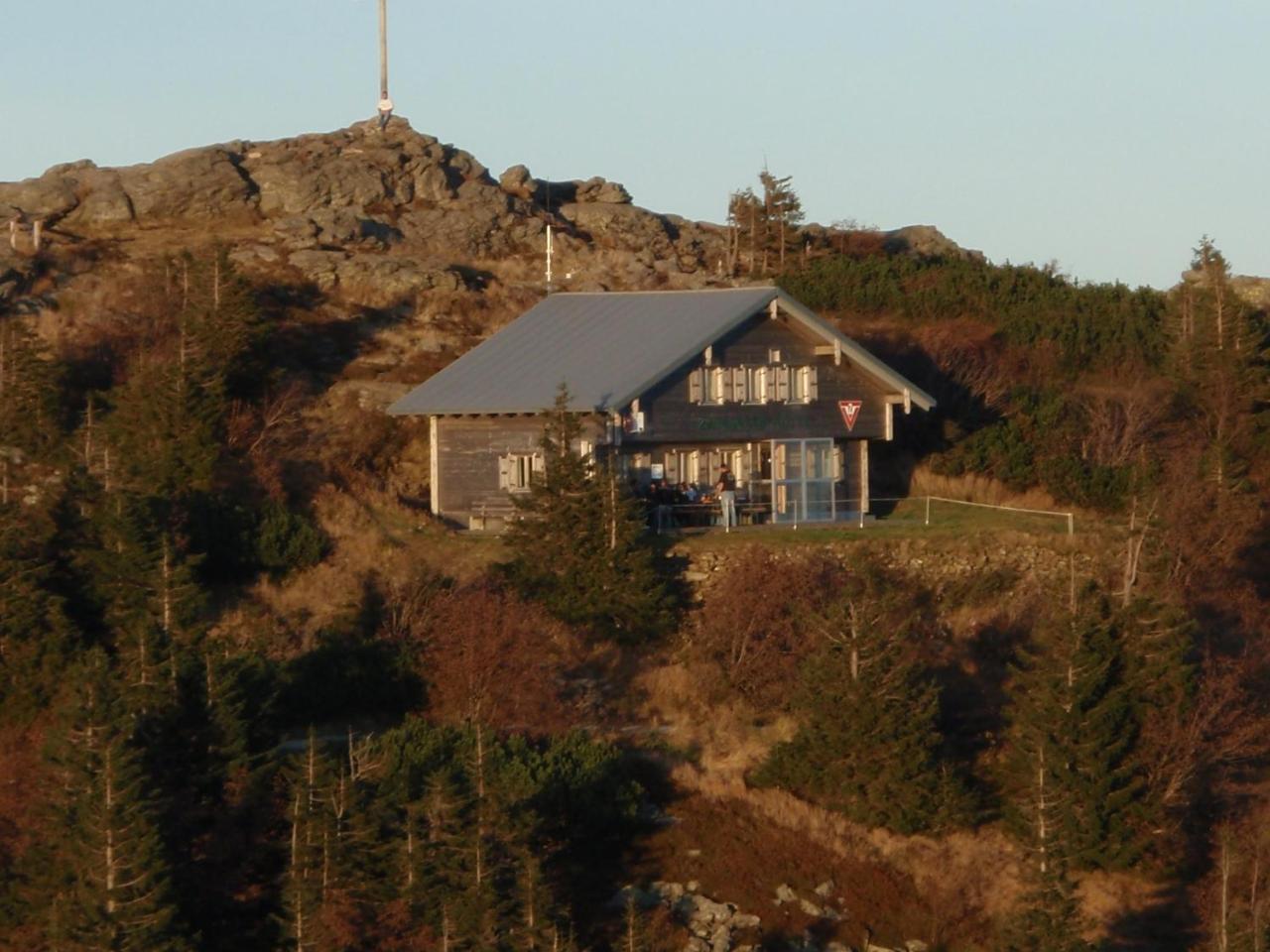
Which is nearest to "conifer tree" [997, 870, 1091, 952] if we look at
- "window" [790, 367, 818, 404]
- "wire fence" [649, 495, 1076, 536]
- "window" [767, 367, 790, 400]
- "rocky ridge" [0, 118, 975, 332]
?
"wire fence" [649, 495, 1076, 536]

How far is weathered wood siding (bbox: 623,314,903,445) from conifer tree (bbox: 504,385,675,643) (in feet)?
13.6

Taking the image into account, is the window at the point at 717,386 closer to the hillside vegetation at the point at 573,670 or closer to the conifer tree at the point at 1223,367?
the hillside vegetation at the point at 573,670

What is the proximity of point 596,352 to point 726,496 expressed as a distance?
173 inches

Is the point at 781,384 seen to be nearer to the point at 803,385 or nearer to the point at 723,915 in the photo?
the point at 803,385

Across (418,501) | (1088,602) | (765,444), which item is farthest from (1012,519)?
(418,501)

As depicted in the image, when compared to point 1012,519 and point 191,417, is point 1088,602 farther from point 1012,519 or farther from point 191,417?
point 191,417

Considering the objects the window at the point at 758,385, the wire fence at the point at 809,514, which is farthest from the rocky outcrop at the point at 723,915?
the window at the point at 758,385

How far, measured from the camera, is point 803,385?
1806 inches

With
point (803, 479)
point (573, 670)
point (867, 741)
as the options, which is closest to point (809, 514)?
point (803, 479)

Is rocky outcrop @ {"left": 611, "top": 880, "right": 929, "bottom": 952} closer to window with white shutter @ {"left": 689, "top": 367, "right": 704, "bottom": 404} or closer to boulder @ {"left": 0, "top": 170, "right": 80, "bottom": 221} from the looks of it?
window with white shutter @ {"left": 689, "top": 367, "right": 704, "bottom": 404}

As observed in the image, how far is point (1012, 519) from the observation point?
43938 mm

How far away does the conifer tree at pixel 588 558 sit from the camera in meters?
38.7

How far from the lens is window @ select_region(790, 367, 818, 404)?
1800 inches

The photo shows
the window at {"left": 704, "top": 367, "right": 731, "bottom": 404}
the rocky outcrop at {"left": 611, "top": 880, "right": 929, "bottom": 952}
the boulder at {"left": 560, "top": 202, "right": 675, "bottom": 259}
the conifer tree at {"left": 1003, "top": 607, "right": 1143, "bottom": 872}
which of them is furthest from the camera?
the boulder at {"left": 560, "top": 202, "right": 675, "bottom": 259}
